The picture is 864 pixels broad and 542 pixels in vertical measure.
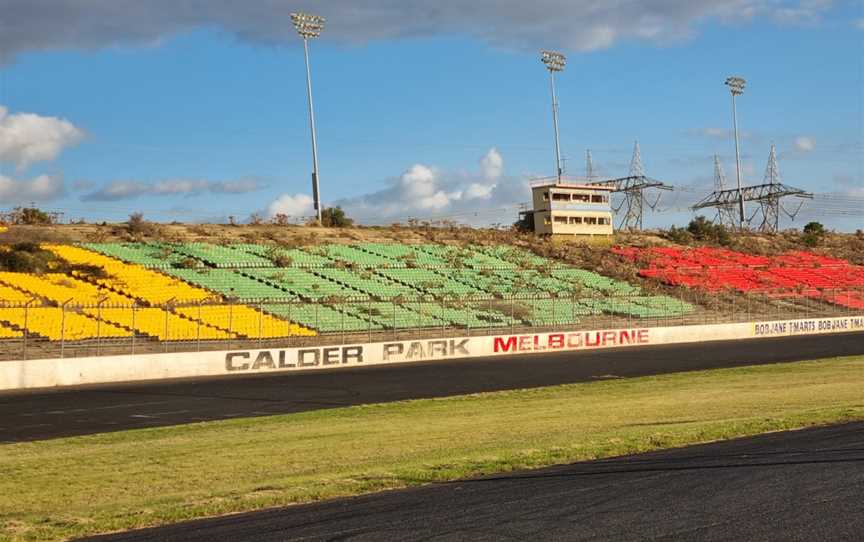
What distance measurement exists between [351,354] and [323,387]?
910 centimetres

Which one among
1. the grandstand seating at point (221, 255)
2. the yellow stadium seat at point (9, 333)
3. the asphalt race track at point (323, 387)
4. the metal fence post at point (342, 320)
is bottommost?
the asphalt race track at point (323, 387)

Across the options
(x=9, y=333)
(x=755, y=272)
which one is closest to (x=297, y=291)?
(x=9, y=333)

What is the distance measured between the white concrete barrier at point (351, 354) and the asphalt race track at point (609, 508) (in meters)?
22.7

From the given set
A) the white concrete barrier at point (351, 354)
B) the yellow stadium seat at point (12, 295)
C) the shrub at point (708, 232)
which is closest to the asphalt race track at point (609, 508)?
the white concrete barrier at point (351, 354)

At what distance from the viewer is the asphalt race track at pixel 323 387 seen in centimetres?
2392

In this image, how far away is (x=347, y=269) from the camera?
59969mm

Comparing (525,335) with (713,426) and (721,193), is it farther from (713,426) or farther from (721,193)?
(721,193)

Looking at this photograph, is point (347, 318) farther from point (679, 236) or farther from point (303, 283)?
point (679, 236)

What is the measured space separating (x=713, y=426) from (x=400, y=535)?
34.0 feet

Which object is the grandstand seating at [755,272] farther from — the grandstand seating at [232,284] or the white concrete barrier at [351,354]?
the grandstand seating at [232,284]

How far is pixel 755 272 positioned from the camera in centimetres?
7806

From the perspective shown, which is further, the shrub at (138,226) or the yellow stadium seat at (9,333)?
the shrub at (138,226)

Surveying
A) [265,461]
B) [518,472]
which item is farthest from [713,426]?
[265,461]

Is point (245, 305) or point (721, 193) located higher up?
point (721, 193)
